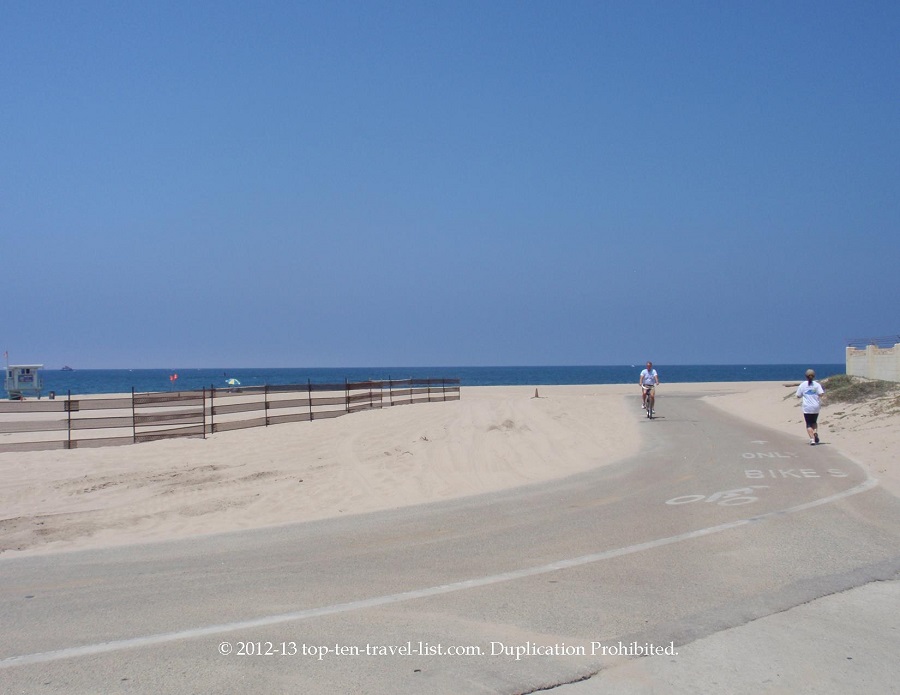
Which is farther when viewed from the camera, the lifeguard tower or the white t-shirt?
the lifeguard tower

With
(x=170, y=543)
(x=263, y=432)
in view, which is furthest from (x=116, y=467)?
(x=170, y=543)

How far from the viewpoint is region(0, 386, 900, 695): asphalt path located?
215 inches

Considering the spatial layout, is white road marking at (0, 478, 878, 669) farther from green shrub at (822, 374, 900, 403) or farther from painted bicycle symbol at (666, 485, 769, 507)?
green shrub at (822, 374, 900, 403)

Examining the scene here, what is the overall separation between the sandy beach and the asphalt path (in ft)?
5.20

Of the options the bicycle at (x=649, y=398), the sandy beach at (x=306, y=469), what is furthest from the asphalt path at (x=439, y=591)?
the bicycle at (x=649, y=398)

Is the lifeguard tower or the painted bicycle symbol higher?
the lifeguard tower

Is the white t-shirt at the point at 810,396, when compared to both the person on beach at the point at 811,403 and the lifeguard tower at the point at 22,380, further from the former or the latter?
the lifeguard tower at the point at 22,380

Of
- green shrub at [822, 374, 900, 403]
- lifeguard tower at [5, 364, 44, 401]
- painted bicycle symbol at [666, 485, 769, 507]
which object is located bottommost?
painted bicycle symbol at [666, 485, 769, 507]

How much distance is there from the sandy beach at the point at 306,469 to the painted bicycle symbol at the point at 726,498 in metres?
2.32

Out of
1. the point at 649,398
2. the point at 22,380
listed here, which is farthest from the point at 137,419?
the point at 22,380

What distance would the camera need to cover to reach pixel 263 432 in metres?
23.5

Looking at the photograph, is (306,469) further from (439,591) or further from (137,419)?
(439,591)

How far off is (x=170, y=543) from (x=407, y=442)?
Result: 10.2 metres

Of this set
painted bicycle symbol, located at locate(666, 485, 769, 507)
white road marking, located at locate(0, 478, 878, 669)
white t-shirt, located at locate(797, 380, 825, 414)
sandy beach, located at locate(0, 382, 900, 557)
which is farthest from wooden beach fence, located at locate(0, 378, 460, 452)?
white t-shirt, located at locate(797, 380, 825, 414)
